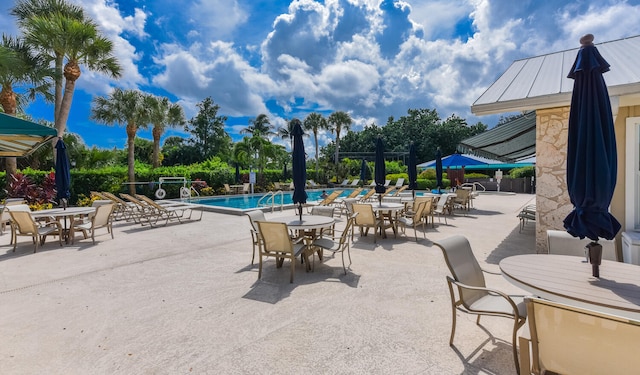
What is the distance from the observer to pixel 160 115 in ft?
59.3

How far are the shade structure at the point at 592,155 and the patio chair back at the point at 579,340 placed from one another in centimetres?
111

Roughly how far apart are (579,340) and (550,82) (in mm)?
4869

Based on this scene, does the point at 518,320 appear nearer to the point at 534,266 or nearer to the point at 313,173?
the point at 534,266

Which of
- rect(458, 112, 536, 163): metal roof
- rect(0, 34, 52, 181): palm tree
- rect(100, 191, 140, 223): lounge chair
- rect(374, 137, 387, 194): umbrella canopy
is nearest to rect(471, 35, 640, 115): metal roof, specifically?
rect(458, 112, 536, 163): metal roof

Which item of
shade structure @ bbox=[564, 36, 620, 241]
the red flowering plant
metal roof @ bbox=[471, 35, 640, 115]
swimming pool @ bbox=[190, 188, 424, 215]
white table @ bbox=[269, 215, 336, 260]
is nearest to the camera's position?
shade structure @ bbox=[564, 36, 620, 241]

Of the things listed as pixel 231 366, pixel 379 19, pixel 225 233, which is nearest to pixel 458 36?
pixel 379 19

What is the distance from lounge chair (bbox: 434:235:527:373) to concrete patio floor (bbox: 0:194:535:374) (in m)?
0.37

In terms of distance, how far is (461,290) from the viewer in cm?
242

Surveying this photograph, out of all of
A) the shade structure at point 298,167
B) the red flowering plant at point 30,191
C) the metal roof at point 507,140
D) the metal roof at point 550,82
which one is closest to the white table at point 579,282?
the metal roof at point 550,82

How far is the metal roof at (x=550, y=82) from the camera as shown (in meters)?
4.09

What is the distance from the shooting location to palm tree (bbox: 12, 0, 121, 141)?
1207 cm

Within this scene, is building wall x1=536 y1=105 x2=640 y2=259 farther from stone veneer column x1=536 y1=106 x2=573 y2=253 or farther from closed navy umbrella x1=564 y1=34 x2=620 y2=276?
closed navy umbrella x1=564 y1=34 x2=620 y2=276

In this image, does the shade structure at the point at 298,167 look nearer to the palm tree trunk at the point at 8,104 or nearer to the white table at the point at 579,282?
the white table at the point at 579,282

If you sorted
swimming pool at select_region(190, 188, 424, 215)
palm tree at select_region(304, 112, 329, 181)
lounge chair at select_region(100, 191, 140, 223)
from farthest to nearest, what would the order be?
palm tree at select_region(304, 112, 329, 181) < swimming pool at select_region(190, 188, 424, 215) < lounge chair at select_region(100, 191, 140, 223)
